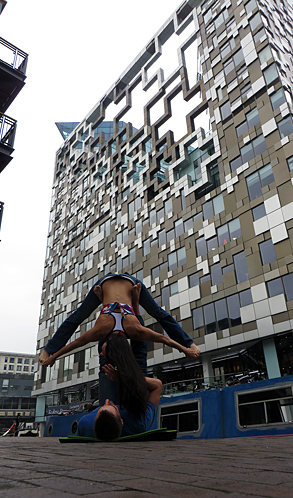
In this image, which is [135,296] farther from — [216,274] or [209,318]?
[216,274]

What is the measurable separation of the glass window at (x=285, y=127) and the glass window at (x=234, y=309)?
11817mm

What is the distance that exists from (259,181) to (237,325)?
10.3 meters

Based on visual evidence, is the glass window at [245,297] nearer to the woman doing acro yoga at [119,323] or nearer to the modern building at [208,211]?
the modern building at [208,211]

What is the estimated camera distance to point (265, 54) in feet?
90.3

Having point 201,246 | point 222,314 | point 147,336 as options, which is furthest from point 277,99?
point 147,336

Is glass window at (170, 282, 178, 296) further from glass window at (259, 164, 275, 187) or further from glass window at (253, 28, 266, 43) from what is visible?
glass window at (253, 28, 266, 43)

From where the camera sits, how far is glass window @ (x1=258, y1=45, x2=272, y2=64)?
2717 centimetres

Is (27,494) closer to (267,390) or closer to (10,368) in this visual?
(267,390)

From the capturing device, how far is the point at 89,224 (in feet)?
141

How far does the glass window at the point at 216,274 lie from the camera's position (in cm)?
2547

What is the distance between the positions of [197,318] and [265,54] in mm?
21235

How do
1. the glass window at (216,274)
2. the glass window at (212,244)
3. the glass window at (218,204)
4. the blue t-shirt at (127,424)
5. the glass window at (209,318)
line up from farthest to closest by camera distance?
the glass window at (218,204) < the glass window at (212,244) < the glass window at (216,274) < the glass window at (209,318) < the blue t-shirt at (127,424)

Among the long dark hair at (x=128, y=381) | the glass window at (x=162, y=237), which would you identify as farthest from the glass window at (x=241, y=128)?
the long dark hair at (x=128, y=381)

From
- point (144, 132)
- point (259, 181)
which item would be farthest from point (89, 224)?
point (259, 181)
